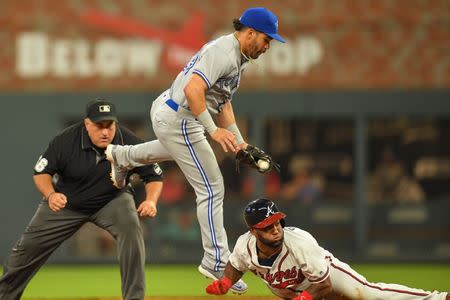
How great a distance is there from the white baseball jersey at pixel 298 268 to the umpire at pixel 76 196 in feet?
2.96

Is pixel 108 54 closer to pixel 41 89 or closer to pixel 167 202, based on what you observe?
pixel 41 89

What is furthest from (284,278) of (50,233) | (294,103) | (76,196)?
(294,103)

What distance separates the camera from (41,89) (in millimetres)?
16812

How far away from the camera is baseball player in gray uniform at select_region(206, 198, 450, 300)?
7.75m

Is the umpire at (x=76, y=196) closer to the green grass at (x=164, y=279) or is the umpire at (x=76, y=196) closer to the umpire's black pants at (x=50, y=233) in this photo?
the umpire's black pants at (x=50, y=233)

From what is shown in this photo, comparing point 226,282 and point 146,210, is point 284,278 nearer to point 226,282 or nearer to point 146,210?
point 226,282

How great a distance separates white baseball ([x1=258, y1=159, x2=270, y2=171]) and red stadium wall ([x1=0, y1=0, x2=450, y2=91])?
9023mm

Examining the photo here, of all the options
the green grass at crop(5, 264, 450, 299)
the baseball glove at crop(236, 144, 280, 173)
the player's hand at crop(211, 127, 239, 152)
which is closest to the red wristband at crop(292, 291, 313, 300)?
the baseball glove at crop(236, 144, 280, 173)

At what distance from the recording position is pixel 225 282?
25.9 ft

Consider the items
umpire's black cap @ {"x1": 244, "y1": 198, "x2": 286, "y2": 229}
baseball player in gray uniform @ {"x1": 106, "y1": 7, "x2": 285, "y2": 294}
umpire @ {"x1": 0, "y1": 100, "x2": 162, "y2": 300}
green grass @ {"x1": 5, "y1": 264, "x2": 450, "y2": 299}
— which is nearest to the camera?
umpire's black cap @ {"x1": 244, "y1": 198, "x2": 286, "y2": 229}

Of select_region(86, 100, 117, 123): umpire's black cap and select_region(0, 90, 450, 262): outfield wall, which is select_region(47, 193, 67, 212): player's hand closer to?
select_region(86, 100, 117, 123): umpire's black cap

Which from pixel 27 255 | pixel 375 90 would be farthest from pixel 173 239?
pixel 27 255

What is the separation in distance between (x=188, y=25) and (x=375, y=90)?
318 cm

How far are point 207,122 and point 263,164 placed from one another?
1.72 ft
